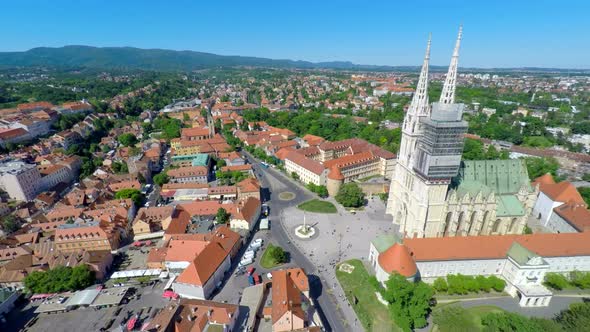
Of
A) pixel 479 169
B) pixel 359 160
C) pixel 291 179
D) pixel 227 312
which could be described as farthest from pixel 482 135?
pixel 227 312

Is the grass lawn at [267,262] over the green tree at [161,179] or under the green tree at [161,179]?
under

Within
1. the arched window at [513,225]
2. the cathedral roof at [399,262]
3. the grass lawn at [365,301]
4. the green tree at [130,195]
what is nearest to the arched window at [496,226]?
the arched window at [513,225]

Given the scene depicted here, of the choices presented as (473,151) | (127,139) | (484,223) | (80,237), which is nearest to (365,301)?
(484,223)

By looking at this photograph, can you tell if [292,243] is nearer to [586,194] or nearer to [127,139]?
[586,194]

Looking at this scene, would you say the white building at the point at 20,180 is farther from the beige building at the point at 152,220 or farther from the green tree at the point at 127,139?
the green tree at the point at 127,139

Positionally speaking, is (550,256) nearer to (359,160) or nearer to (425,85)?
(425,85)
